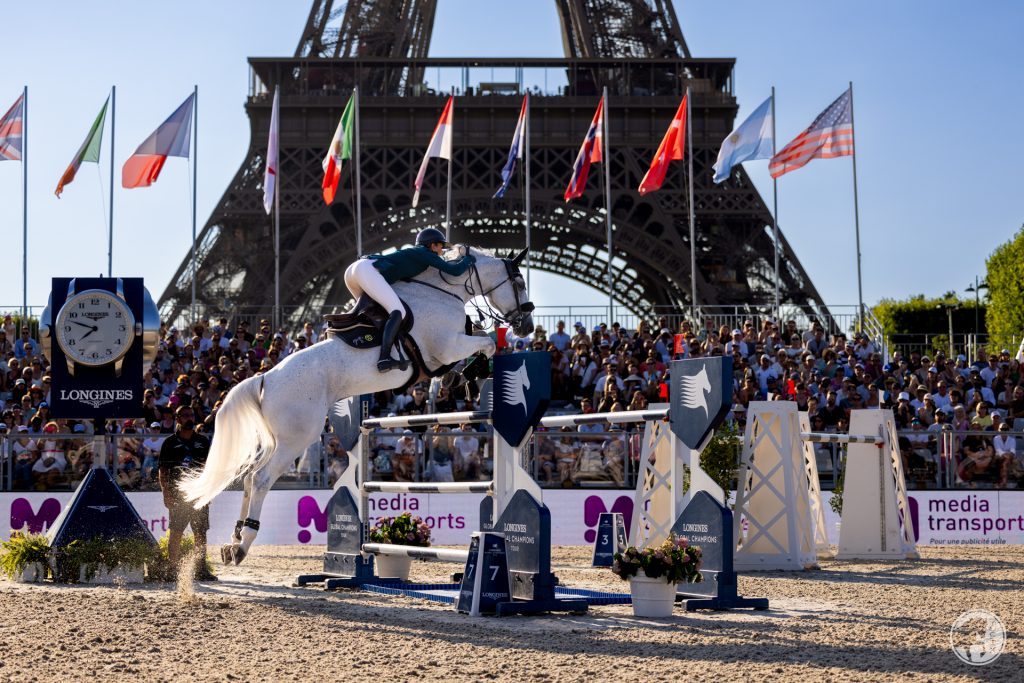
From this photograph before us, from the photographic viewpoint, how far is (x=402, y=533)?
414 inches

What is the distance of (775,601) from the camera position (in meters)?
9.54

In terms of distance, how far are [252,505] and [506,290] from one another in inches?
89.2

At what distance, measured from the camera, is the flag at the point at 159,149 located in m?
24.1

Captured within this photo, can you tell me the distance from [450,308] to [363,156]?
93.7ft

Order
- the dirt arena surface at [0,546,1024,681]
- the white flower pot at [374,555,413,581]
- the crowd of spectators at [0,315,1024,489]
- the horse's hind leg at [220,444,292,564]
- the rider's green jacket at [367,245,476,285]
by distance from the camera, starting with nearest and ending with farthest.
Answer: the dirt arena surface at [0,546,1024,681], the horse's hind leg at [220,444,292,564], the rider's green jacket at [367,245,476,285], the white flower pot at [374,555,413,581], the crowd of spectators at [0,315,1024,489]

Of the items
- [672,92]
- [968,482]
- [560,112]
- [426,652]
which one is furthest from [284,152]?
[426,652]

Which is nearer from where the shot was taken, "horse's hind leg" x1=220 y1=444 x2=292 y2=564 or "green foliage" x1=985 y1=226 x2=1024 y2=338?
"horse's hind leg" x1=220 y1=444 x2=292 y2=564

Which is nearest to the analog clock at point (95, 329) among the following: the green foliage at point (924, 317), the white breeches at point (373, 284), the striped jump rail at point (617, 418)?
the white breeches at point (373, 284)

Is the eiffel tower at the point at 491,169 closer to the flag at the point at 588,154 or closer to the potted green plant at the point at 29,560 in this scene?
the flag at the point at 588,154

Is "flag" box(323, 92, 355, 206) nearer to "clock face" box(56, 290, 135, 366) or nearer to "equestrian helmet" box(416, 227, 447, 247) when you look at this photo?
"clock face" box(56, 290, 135, 366)

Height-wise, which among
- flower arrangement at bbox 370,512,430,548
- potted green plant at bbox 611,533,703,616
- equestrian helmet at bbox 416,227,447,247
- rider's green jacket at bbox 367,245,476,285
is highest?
equestrian helmet at bbox 416,227,447,247

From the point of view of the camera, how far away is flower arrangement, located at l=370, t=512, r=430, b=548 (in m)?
10.5

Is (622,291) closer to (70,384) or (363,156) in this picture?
(363,156)

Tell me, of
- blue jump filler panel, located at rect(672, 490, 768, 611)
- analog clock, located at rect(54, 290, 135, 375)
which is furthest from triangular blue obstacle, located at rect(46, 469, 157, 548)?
blue jump filler panel, located at rect(672, 490, 768, 611)
